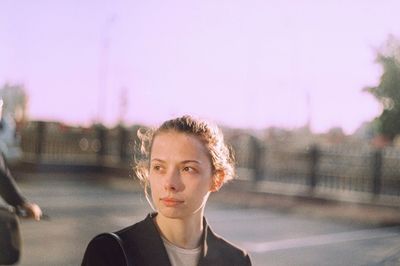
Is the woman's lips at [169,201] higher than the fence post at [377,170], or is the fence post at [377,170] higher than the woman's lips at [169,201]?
the woman's lips at [169,201]

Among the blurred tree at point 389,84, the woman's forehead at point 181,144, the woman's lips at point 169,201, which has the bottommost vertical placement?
the woman's lips at point 169,201

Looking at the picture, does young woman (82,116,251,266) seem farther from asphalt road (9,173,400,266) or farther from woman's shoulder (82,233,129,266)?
asphalt road (9,173,400,266)

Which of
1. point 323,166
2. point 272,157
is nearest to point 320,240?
point 323,166

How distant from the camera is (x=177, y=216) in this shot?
1.12 metres

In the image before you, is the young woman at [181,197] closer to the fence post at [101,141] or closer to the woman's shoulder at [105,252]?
the woman's shoulder at [105,252]

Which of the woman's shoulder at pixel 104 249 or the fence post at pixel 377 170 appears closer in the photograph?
the woman's shoulder at pixel 104 249

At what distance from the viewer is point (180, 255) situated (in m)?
1.14

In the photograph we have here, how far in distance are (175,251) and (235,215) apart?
6311 mm

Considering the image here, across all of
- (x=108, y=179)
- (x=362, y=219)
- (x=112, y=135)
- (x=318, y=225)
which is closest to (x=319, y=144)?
(x=362, y=219)

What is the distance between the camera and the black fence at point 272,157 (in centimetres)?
880

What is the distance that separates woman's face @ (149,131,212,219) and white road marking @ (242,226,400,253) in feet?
12.9

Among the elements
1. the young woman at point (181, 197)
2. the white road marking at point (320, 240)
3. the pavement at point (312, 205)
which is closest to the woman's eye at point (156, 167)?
the young woman at point (181, 197)

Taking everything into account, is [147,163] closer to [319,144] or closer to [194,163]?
[194,163]

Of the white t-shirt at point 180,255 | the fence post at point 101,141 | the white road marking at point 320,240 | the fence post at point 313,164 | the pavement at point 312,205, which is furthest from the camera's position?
the fence post at point 101,141
